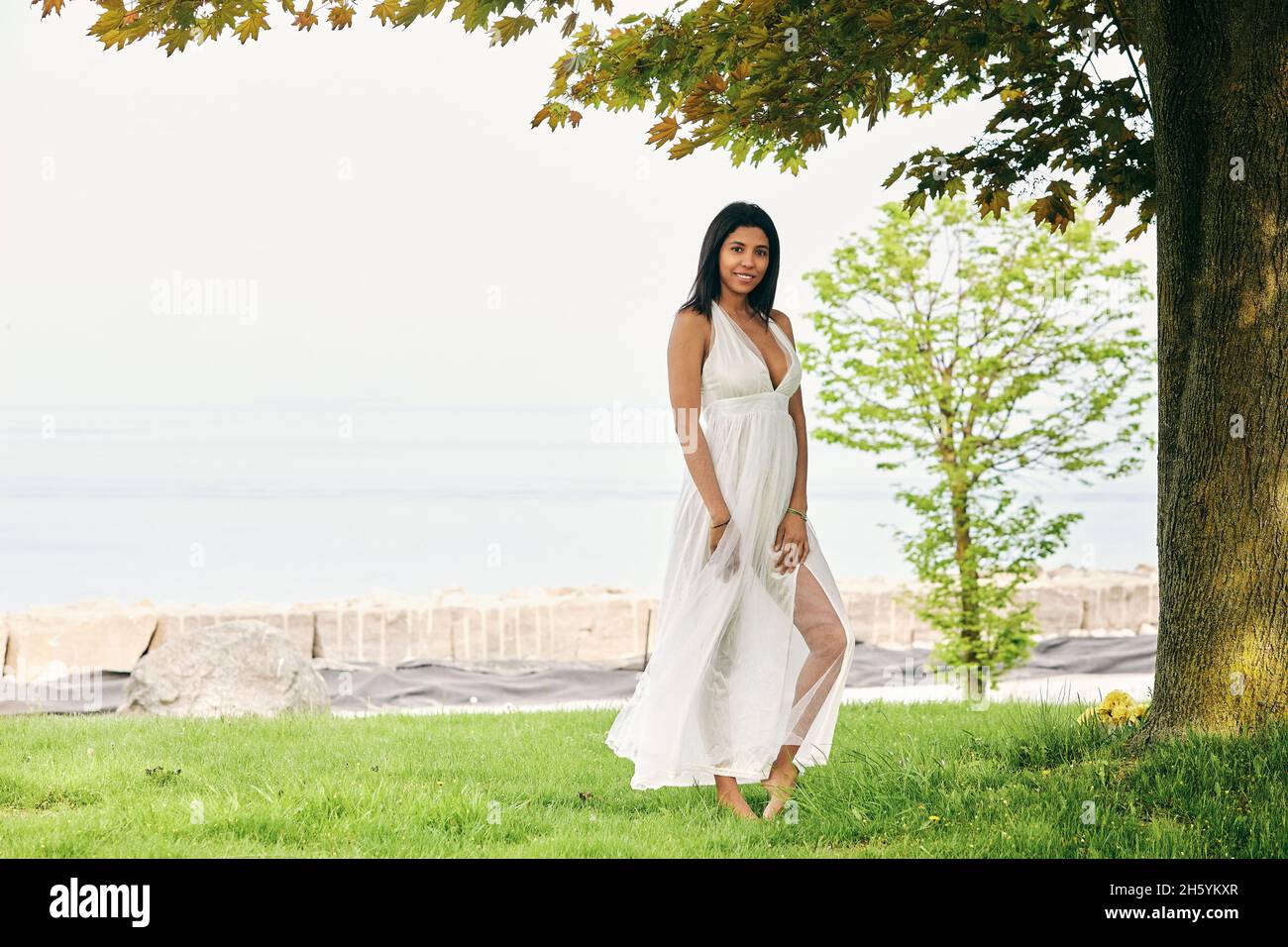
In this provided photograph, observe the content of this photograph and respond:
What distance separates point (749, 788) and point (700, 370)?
1.65 metres

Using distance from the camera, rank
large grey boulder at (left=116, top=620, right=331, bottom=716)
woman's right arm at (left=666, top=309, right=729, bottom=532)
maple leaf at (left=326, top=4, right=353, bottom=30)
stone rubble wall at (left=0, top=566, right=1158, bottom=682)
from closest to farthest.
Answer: woman's right arm at (left=666, top=309, right=729, bottom=532), maple leaf at (left=326, top=4, right=353, bottom=30), large grey boulder at (left=116, top=620, right=331, bottom=716), stone rubble wall at (left=0, top=566, right=1158, bottom=682)

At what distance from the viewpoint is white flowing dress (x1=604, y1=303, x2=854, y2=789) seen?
13.9 ft

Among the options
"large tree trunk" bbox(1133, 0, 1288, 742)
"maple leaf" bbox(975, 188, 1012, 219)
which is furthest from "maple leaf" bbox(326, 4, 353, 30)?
"large tree trunk" bbox(1133, 0, 1288, 742)

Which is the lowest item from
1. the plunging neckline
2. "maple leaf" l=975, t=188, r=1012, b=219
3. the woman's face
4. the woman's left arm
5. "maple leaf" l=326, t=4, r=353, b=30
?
the woman's left arm

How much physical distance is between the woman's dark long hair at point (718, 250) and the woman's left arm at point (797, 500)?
0.24 m

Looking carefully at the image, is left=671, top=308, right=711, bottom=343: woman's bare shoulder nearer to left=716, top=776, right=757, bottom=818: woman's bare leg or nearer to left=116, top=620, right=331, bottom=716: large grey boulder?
left=716, top=776, right=757, bottom=818: woman's bare leg

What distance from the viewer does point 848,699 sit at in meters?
7.98

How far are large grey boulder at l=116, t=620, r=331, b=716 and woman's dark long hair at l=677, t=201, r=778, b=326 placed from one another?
4.37m

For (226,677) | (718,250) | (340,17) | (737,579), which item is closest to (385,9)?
(340,17)

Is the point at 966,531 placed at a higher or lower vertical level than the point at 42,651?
higher

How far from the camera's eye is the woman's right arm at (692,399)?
4168mm

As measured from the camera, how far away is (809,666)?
4.31 metres
